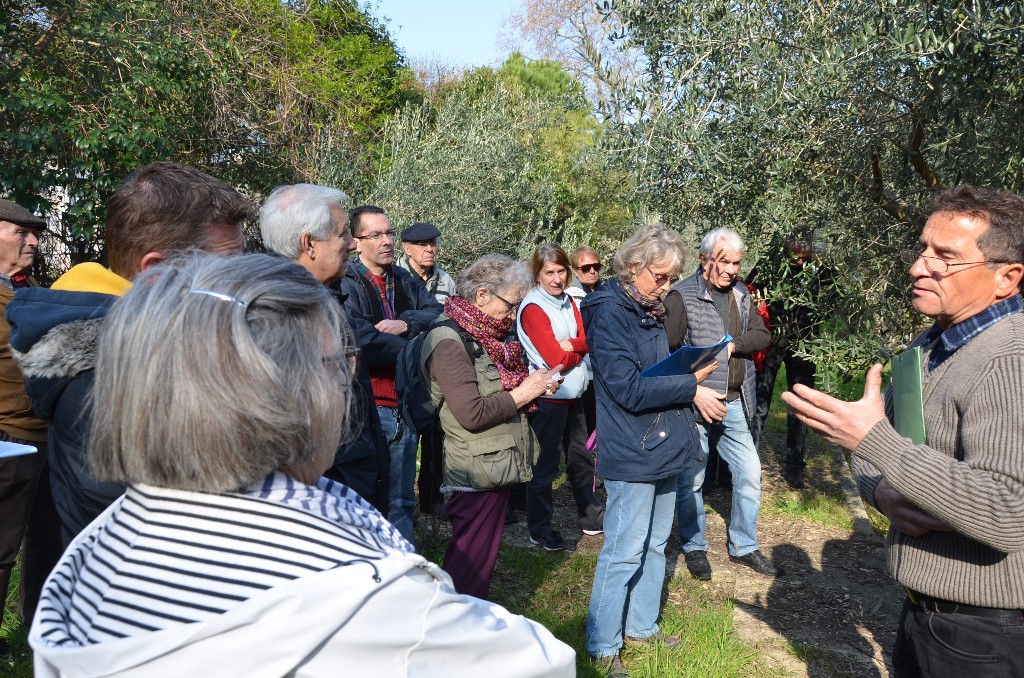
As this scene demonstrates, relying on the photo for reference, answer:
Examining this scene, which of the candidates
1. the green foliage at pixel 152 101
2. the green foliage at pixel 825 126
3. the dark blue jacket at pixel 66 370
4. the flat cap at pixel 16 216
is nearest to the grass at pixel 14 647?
the dark blue jacket at pixel 66 370

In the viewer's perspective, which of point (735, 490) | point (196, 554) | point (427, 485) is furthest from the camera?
point (427, 485)

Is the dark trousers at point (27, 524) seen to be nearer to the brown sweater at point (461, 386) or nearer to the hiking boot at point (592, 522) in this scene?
the brown sweater at point (461, 386)

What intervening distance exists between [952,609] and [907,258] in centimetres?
265

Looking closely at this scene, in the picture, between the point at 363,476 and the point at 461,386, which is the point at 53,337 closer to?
the point at 363,476

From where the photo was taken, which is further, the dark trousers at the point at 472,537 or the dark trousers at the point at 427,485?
the dark trousers at the point at 427,485

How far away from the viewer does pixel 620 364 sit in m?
3.76

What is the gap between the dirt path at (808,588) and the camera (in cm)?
426

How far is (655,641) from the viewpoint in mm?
4141

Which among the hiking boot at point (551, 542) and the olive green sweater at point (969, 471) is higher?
the olive green sweater at point (969, 471)

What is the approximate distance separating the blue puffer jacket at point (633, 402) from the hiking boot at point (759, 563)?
186 centimetres

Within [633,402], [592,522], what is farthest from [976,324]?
[592,522]

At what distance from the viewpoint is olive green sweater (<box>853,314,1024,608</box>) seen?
1985 millimetres

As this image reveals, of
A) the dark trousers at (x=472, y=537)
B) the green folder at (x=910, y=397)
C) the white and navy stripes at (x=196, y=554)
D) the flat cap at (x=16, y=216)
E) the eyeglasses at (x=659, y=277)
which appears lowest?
the dark trousers at (x=472, y=537)

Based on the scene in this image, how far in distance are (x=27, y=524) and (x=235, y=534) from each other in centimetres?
350
